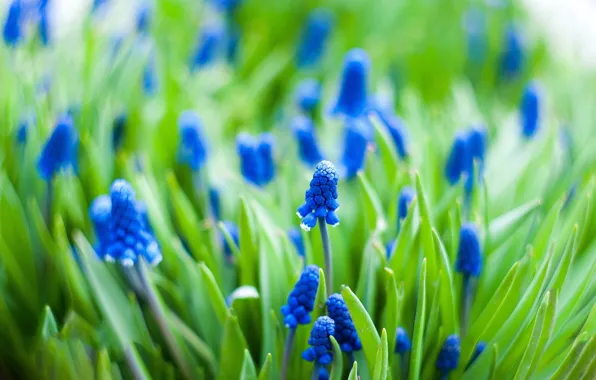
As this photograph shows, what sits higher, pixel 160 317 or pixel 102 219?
pixel 102 219

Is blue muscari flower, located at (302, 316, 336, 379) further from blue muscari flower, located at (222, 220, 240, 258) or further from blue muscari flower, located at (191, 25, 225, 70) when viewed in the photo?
blue muscari flower, located at (191, 25, 225, 70)

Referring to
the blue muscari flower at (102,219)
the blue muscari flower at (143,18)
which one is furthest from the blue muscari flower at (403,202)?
the blue muscari flower at (143,18)

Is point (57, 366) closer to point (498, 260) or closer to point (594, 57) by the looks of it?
point (498, 260)

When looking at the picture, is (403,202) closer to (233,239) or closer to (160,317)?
(233,239)

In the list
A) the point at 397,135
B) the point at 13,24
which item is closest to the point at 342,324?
the point at 397,135

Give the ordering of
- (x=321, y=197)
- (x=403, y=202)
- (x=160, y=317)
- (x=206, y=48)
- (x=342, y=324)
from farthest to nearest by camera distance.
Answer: (x=206, y=48) < (x=403, y=202) < (x=160, y=317) < (x=342, y=324) < (x=321, y=197)

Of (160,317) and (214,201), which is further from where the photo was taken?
(214,201)

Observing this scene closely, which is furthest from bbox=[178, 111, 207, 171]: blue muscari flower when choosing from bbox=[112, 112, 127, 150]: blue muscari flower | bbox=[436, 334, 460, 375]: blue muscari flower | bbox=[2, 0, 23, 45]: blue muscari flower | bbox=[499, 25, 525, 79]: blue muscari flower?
bbox=[499, 25, 525, 79]: blue muscari flower
